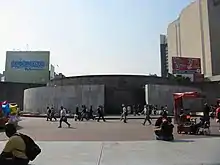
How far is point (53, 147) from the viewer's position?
12.5 meters

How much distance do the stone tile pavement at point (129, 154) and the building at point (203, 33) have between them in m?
78.1

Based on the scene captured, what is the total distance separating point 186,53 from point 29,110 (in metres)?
62.7

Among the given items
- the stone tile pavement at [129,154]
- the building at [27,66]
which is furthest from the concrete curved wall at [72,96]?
the building at [27,66]

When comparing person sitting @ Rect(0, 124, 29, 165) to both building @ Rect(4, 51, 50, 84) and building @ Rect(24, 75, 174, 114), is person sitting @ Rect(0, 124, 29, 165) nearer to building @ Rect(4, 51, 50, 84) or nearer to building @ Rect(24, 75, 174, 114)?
building @ Rect(24, 75, 174, 114)

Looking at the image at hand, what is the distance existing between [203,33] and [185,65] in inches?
815

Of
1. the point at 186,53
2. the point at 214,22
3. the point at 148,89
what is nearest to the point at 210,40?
the point at 214,22

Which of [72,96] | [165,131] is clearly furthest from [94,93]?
[165,131]

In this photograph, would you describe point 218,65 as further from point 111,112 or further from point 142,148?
point 142,148

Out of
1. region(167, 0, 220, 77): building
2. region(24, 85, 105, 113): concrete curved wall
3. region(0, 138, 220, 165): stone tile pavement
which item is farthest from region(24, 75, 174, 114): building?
region(167, 0, 220, 77): building

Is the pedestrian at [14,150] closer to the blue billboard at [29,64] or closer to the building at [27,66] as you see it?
the building at [27,66]

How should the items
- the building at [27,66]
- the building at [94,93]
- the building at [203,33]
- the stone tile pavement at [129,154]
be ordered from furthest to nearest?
the building at [203,33], the building at [27,66], the building at [94,93], the stone tile pavement at [129,154]

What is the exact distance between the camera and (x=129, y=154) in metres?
10.7

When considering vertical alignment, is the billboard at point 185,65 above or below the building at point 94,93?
above

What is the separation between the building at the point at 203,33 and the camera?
87.3 metres
